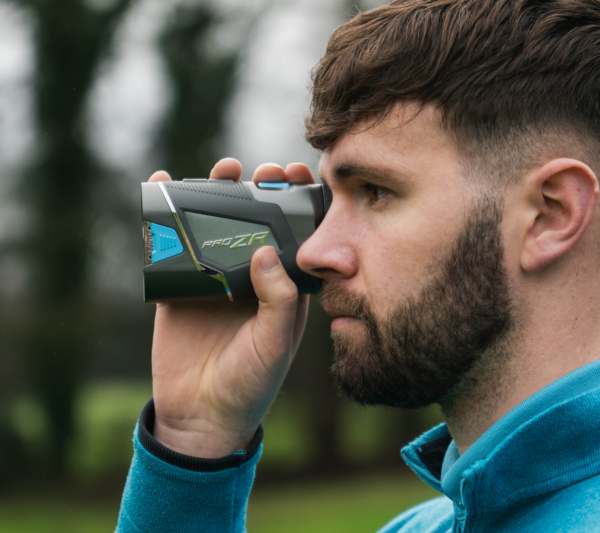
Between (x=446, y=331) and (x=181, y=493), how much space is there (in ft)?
3.24

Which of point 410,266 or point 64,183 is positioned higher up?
point 410,266

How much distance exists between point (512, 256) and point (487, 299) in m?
0.13

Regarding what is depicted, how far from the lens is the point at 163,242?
1.85 metres

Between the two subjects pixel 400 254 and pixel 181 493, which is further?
pixel 181 493

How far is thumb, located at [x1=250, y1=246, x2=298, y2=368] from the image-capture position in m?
1.86

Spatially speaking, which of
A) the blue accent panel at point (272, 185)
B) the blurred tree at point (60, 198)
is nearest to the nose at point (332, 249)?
the blue accent panel at point (272, 185)

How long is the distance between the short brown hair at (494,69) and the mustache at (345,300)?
1.57 ft

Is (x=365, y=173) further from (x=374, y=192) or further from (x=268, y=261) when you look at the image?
(x=268, y=261)

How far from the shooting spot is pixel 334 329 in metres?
1.75

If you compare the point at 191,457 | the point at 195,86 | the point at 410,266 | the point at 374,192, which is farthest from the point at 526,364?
the point at 195,86

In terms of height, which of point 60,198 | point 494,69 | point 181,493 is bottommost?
point 60,198

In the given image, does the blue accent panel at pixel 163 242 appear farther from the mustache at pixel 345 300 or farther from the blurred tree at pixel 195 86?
the blurred tree at pixel 195 86

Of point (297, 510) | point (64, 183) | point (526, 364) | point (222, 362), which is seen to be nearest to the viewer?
point (526, 364)

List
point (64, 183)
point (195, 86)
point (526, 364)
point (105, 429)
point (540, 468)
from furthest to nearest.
A: point (195, 86) < point (64, 183) < point (105, 429) < point (526, 364) < point (540, 468)
